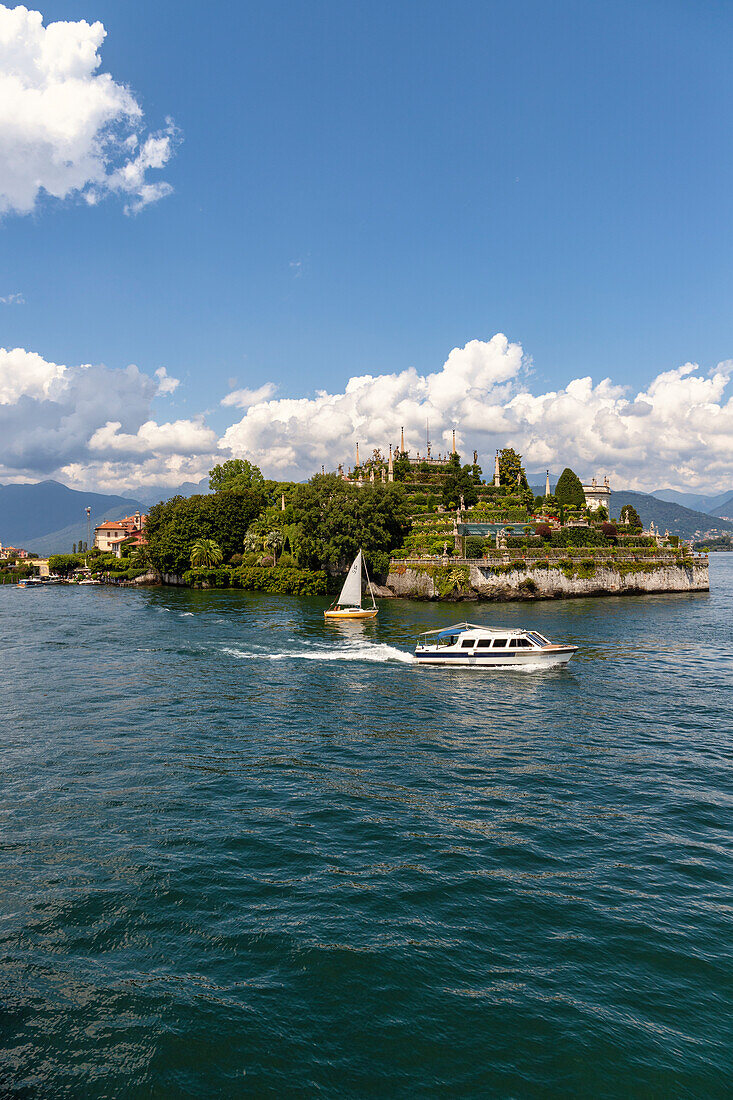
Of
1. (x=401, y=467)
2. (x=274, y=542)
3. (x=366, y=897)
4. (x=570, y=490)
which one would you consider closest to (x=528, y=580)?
(x=274, y=542)

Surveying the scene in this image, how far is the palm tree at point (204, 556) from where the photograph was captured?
116875 mm

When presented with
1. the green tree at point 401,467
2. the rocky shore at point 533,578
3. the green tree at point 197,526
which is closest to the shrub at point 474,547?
the rocky shore at point 533,578

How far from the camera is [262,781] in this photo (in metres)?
24.5

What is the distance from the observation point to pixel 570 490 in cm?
13762

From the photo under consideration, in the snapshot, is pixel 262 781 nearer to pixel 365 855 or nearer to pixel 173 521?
pixel 365 855

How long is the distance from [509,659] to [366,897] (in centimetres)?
2978

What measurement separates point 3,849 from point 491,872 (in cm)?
1536

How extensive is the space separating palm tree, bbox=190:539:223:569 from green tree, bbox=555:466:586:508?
77.1 m

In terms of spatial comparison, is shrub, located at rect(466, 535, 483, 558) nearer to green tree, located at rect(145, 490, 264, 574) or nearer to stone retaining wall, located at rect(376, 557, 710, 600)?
stone retaining wall, located at rect(376, 557, 710, 600)

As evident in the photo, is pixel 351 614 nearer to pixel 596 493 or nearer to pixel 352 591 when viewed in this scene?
pixel 352 591

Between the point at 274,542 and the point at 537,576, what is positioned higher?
the point at 274,542

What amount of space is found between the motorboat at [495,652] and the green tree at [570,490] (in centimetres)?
9817

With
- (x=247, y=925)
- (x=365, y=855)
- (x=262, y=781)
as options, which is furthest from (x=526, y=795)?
(x=247, y=925)

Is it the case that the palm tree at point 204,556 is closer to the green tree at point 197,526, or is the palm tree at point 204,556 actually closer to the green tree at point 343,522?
the green tree at point 197,526
